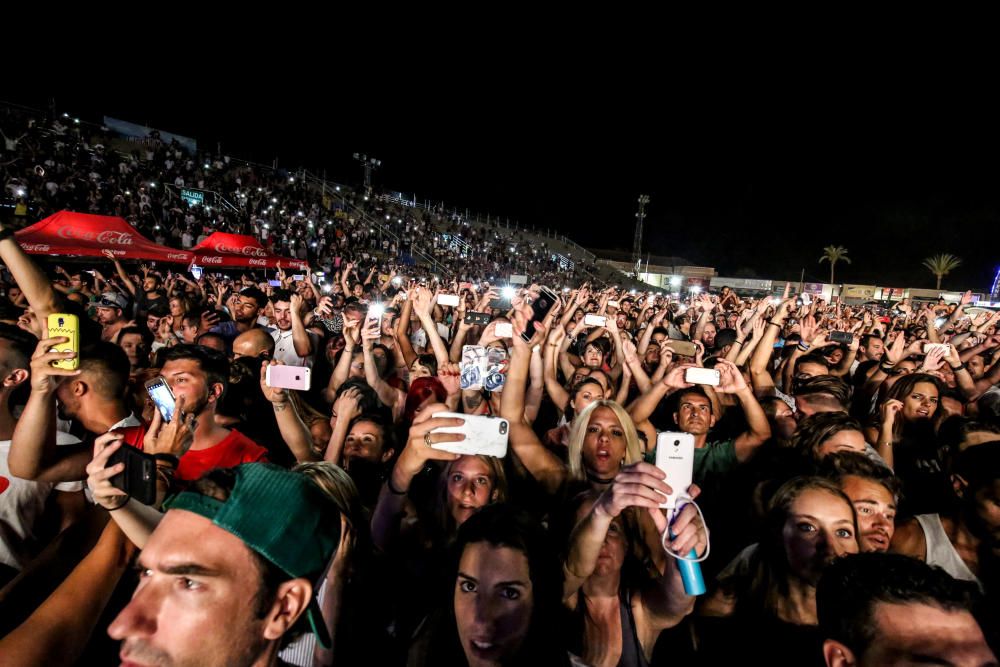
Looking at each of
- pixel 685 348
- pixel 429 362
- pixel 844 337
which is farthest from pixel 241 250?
pixel 844 337

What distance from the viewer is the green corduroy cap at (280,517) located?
132 cm

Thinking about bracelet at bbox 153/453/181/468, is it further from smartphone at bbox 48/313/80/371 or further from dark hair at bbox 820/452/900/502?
dark hair at bbox 820/452/900/502

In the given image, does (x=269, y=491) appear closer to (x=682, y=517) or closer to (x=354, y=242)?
(x=682, y=517)

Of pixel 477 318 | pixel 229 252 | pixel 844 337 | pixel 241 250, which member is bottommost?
pixel 477 318

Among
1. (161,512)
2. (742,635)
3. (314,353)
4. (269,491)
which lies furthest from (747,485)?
(314,353)

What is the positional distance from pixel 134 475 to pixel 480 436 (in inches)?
48.3

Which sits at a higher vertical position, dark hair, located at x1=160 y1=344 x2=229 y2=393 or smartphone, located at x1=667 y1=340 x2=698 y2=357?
smartphone, located at x1=667 y1=340 x2=698 y2=357

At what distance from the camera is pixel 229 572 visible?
126 cm

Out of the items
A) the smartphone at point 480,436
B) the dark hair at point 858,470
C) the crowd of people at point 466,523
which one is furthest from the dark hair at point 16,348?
the dark hair at point 858,470

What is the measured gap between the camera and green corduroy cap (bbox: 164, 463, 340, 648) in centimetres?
132

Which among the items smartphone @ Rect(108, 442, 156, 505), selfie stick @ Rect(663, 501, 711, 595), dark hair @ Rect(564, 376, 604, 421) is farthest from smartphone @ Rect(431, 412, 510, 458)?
dark hair @ Rect(564, 376, 604, 421)

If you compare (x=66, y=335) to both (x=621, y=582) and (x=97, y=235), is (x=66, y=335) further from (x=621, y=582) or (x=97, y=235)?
(x=97, y=235)

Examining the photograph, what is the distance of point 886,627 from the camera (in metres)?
1.39

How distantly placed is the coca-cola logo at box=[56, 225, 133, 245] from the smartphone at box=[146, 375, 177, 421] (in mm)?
11186
